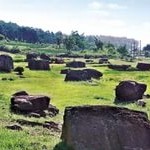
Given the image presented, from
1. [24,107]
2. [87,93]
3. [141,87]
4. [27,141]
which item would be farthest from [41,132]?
[87,93]

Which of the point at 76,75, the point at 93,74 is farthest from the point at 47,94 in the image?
the point at 93,74

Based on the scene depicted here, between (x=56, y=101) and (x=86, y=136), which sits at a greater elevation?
(x=86, y=136)

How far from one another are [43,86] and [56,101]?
62.6 feet

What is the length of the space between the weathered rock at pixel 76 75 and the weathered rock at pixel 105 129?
6172 centimetres

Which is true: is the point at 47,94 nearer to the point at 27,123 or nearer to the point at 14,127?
the point at 27,123

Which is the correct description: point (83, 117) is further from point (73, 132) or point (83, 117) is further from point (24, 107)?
point (24, 107)

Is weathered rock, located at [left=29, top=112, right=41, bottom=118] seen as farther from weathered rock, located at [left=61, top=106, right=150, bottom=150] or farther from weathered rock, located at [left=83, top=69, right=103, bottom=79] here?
weathered rock, located at [left=83, top=69, right=103, bottom=79]

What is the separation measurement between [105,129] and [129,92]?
120 ft

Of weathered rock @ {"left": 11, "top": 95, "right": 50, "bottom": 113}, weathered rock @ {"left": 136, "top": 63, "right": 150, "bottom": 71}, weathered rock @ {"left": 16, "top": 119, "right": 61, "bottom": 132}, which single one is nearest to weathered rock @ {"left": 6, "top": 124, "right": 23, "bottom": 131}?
weathered rock @ {"left": 16, "top": 119, "right": 61, "bottom": 132}

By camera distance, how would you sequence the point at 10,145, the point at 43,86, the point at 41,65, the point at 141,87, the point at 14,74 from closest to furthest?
the point at 10,145 → the point at 141,87 → the point at 43,86 → the point at 14,74 → the point at 41,65

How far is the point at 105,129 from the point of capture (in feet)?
75.1

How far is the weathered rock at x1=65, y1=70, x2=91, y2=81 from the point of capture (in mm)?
85387

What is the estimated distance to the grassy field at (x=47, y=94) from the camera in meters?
23.5

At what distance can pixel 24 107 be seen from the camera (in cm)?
3984
